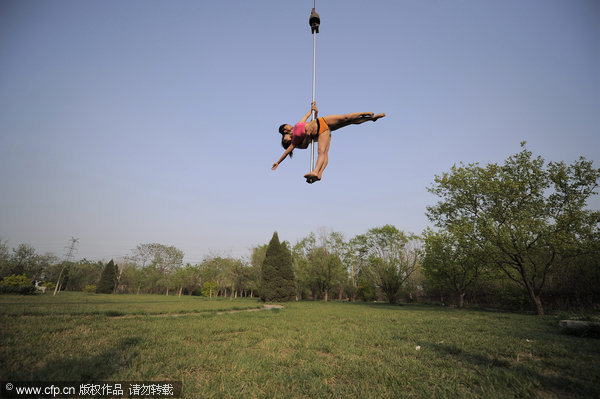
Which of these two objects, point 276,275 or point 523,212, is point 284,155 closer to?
point 523,212

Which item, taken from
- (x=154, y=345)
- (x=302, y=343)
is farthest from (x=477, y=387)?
(x=154, y=345)

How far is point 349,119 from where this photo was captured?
16.4ft

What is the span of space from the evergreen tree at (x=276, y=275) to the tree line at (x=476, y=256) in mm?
123

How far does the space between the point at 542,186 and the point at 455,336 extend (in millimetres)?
16869

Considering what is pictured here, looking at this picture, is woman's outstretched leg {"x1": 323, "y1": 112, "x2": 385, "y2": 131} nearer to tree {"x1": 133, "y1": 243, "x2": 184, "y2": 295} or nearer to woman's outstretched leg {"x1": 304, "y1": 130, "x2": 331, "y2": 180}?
woman's outstretched leg {"x1": 304, "y1": 130, "x2": 331, "y2": 180}

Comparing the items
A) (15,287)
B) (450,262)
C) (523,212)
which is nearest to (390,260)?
(450,262)

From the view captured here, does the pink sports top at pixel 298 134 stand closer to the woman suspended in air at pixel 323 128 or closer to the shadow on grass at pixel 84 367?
the woman suspended in air at pixel 323 128

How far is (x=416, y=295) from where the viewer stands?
135 ft

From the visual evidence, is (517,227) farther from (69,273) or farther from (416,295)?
(69,273)

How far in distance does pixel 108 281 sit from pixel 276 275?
38.9 m

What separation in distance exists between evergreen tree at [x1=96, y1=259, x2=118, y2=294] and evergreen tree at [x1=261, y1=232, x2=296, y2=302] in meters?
36.8

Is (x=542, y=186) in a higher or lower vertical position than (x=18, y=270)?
higher

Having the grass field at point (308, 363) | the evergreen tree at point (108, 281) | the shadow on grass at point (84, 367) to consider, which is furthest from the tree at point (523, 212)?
the evergreen tree at point (108, 281)

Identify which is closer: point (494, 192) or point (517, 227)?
point (517, 227)
